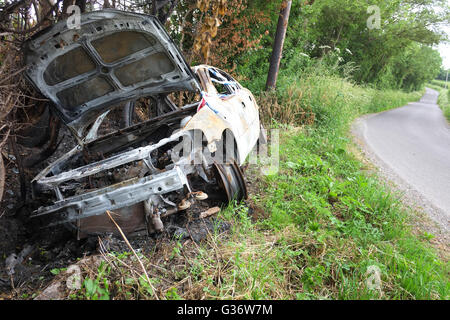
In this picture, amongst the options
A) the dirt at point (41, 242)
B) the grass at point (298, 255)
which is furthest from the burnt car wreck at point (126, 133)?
the grass at point (298, 255)

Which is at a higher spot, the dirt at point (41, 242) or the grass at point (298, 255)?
the grass at point (298, 255)

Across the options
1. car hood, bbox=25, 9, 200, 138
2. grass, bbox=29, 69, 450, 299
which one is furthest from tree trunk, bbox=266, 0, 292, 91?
car hood, bbox=25, 9, 200, 138

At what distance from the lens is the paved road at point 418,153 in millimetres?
4352

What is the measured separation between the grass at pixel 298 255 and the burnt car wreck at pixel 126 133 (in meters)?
0.41

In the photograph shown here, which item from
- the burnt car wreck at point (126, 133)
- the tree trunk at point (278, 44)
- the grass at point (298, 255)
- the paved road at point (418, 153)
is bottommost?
the grass at point (298, 255)

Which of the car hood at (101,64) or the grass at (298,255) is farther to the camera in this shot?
the car hood at (101,64)

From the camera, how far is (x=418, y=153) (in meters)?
6.15

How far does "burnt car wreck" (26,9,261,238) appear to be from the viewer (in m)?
2.49

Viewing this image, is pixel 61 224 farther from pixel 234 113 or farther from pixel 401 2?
pixel 401 2

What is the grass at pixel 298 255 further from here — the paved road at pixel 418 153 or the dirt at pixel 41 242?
the paved road at pixel 418 153

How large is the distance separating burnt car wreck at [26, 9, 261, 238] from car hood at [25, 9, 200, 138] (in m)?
0.01

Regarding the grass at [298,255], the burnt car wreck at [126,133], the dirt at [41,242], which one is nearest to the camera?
the grass at [298,255]

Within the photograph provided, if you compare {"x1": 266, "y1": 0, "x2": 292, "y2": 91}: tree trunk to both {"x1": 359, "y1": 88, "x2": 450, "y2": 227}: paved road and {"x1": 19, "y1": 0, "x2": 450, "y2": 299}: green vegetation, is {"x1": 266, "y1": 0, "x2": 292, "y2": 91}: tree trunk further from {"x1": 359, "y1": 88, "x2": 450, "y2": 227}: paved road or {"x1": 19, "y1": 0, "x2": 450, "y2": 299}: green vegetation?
{"x1": 359, "y1": 88, "x2": 450, "y2": 227}: paved road

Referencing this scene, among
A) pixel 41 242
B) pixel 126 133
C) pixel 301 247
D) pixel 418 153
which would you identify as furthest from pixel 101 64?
pixel 418 153
